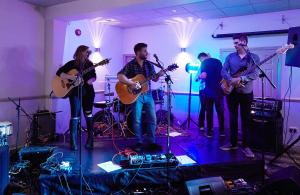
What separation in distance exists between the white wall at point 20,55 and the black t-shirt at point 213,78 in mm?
3317

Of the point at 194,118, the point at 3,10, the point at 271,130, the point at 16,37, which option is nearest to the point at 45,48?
the point at 16,37

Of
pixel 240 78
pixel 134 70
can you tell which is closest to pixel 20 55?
pixel 134 70

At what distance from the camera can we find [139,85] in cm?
386

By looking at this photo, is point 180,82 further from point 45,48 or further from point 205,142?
point 45,48

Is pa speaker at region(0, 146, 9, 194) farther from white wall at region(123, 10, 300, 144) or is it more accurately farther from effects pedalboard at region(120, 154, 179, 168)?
white wall at region(123, 10, 300, 144)

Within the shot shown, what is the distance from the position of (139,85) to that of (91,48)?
134 inches

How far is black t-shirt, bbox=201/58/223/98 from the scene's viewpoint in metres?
5.27

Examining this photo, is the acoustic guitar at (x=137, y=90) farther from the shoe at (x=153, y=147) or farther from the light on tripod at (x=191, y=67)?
the light on tripod at (x=191, y=67)

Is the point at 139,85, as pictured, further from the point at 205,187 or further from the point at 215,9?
the point at 215,9

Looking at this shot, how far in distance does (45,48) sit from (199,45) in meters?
3.55

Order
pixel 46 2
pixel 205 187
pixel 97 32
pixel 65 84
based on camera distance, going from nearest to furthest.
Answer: pixel 205 187 → pixel 65 84 → pixel 46 2 → pixel 97 32

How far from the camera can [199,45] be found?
6750 millimetres

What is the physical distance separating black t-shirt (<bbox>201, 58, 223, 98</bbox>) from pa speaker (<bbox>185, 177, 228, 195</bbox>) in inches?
104

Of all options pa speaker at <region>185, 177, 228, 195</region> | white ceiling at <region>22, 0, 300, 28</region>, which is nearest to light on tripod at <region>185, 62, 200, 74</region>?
white ceiling at <region>22, 0, 300, 28</region>
